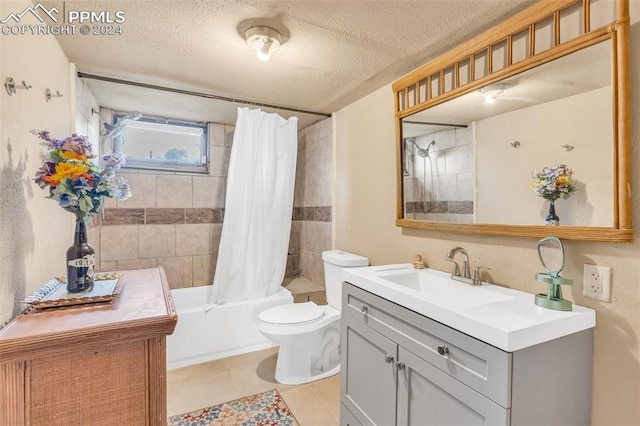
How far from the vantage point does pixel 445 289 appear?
1.55m

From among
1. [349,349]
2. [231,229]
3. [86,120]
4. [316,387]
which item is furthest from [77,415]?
[86,120]

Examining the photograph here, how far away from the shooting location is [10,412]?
886 millimetres

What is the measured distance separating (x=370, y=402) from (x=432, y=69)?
70.4 inches

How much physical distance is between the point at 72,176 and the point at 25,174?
0.22 meters

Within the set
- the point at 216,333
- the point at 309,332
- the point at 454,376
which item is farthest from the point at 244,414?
the point at 454,376

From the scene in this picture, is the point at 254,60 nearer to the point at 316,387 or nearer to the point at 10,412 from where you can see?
the point at 10,412

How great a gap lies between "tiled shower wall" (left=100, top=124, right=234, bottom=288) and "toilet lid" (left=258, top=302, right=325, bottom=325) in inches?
50.4

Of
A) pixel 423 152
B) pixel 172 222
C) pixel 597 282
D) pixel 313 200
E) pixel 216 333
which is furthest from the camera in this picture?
pixel 313 200

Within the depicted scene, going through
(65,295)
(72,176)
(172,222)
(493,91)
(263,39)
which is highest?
(263,39)

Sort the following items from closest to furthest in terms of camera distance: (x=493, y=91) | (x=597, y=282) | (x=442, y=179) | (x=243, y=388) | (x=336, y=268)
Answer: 1. (x=597, y=282)
2. (x=493, y=91)
3. (x=442, y=179)
4. (x=243, y=388)
5. (x=336, y=268)

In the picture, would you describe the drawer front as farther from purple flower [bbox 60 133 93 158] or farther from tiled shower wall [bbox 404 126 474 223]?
purple flower [bbox 60 133 93 158]

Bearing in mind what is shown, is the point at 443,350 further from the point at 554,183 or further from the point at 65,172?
the point at 65,172

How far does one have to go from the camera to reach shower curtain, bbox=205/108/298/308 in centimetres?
258
